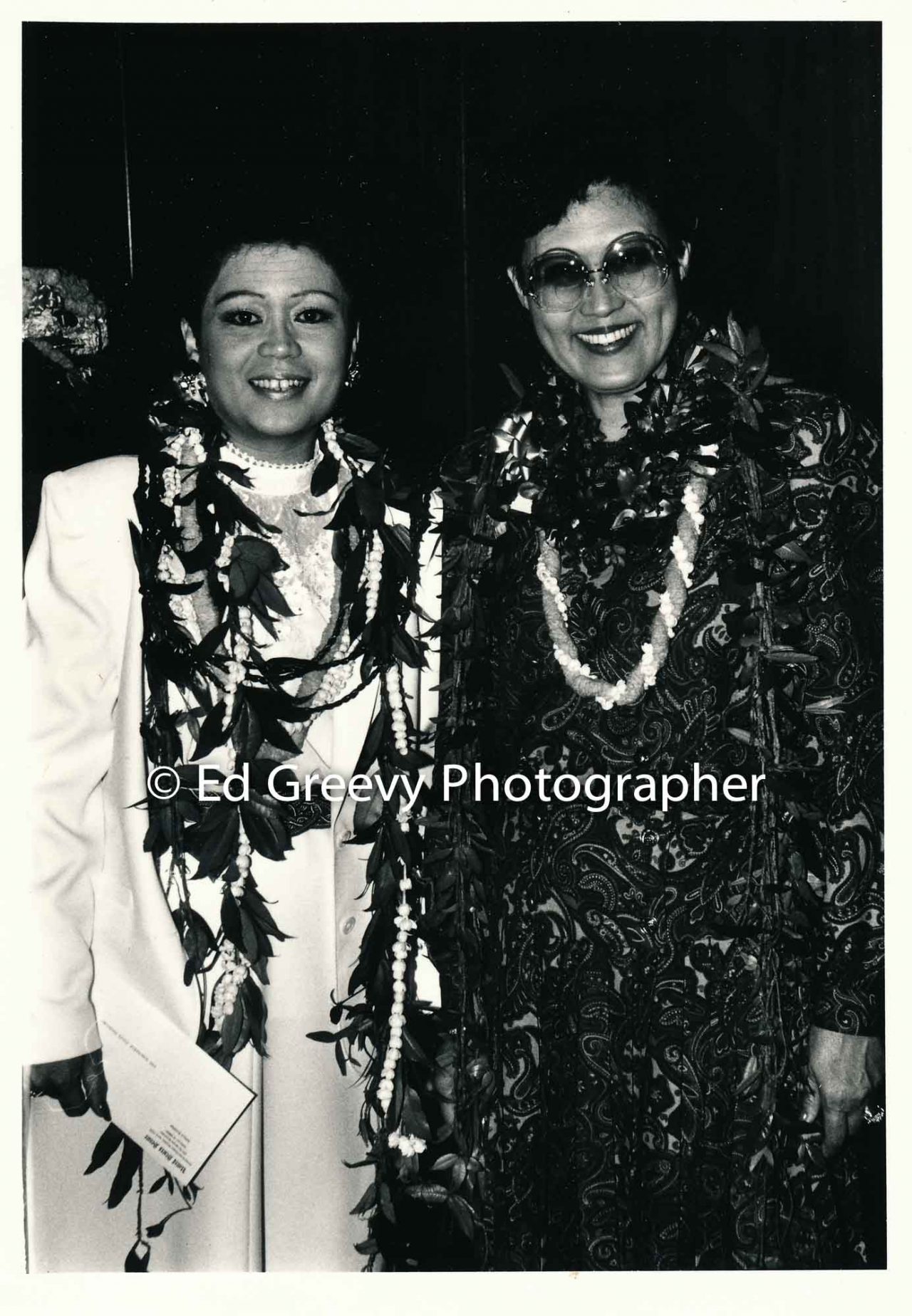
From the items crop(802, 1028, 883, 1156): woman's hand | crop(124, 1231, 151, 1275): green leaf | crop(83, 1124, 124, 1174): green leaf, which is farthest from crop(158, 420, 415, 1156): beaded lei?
crop(802, 1028, 883, 1156): woman's hand

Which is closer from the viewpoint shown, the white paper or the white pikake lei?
the white pikake lei

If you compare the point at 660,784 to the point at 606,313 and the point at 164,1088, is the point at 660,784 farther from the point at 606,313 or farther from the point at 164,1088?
the point at 164,1088

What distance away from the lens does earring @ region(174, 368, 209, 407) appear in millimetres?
1932

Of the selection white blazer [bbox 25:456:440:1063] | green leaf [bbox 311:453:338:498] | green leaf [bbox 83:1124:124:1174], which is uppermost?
green leaf [bbox 311:453:338:498]

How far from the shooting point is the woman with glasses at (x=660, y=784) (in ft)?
5.93

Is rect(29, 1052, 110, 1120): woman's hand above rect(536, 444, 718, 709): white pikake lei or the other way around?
the other way around

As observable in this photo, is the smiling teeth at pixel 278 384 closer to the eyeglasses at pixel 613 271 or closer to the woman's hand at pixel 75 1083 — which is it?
the eyeglasses at pixel 613 271

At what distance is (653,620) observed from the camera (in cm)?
182

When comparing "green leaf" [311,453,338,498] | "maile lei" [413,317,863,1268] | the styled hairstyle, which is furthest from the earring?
"maile lei" [413,317,863,1268]

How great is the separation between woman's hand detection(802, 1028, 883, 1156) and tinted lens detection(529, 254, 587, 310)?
118cm

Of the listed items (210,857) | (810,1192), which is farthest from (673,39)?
(810,1192)

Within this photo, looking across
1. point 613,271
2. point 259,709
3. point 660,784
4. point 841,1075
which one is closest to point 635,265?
point 613,271

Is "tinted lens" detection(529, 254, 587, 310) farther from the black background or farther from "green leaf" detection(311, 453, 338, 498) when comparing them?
"green leaf" detection(311, 453, 338, 498)

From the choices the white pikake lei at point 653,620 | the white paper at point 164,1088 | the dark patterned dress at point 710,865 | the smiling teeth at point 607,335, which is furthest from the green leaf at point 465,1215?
the smiling teeth at point 607,335
